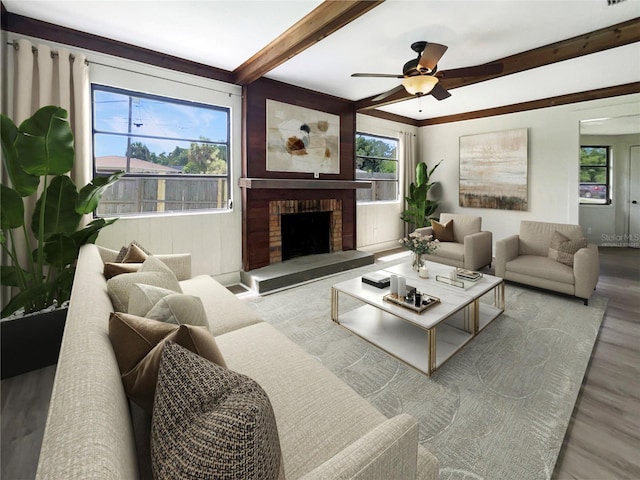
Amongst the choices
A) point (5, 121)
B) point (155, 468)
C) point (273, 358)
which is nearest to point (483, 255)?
point (273, 358)

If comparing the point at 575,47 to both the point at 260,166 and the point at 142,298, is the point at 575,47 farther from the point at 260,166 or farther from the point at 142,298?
the point at 142,298

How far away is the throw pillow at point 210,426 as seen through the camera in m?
0.56

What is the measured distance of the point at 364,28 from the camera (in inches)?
110

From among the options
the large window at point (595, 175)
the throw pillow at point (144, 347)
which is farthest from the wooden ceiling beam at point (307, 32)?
the large window at point (595, 175)

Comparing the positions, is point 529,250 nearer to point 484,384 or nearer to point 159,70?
point 484,384

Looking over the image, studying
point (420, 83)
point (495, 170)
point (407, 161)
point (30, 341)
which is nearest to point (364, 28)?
point (420, 83)

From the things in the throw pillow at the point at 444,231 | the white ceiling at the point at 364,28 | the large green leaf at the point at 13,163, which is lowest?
the throw pillow at the point at 444,231

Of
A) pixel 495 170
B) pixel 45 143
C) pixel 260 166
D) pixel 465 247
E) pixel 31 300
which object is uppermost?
pixel 495 170

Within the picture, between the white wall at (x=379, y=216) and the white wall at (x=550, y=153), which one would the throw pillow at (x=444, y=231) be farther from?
the white wall at (x=550, y=153)

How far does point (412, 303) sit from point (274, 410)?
56.5 inches

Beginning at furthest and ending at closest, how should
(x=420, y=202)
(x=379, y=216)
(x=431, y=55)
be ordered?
(x=379, y=216) < (x=420, y=202) < (x=431, y=55)

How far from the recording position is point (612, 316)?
3068mm

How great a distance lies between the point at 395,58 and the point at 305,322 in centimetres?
299

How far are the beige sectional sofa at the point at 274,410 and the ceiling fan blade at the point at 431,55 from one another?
2626 mm
